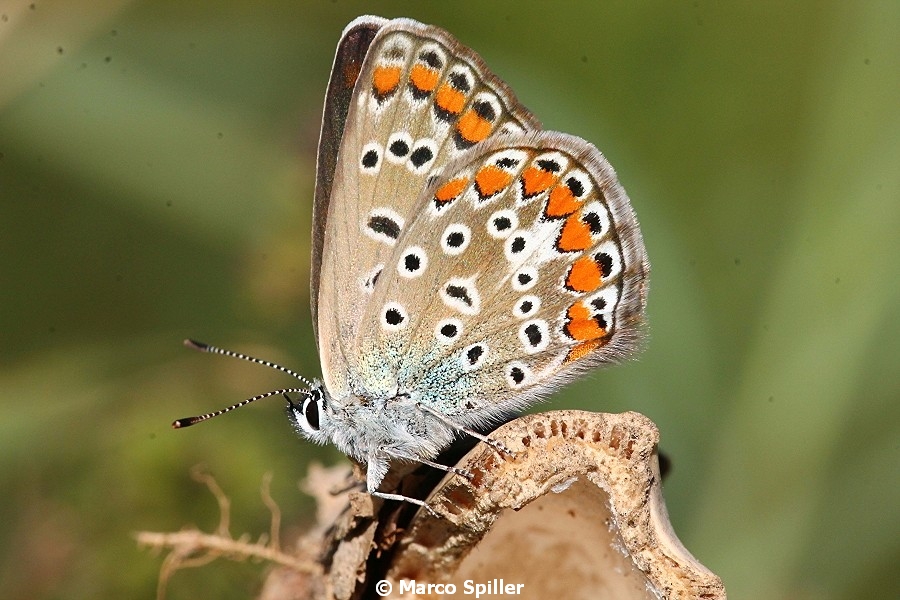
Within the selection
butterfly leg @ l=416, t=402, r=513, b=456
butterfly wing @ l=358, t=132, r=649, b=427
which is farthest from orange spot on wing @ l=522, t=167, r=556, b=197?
butterfly leg @ l=416, t=402, r=513, b=456

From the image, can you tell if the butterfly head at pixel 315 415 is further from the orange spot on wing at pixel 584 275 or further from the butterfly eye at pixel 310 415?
the orange spot on wing at pixel 584 275

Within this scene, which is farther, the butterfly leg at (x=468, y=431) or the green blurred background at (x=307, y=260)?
the green blurred background at (x=307, y=260)

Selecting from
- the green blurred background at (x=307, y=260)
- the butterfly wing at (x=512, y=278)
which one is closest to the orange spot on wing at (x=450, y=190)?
the butterfly wing at (x=512, y=278)

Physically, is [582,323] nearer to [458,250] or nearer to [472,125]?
[458,250]

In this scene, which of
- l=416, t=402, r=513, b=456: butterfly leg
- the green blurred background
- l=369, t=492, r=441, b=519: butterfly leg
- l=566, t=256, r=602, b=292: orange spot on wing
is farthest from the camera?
the green blurred background

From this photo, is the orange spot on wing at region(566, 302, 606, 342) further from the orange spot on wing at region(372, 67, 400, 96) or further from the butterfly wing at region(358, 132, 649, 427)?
the orange spot on wing at region(372, 67, 400, 96)
